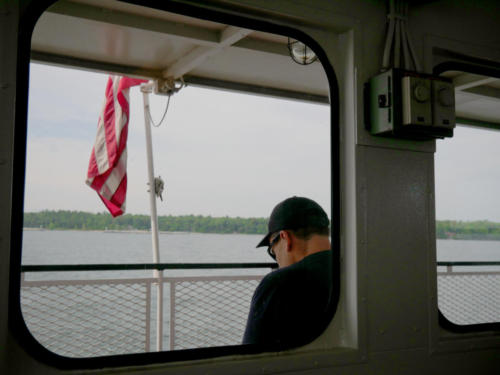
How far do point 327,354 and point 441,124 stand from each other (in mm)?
943

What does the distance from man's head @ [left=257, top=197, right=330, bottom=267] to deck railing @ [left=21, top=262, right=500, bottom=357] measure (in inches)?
39.1

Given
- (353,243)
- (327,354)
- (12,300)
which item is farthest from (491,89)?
(12,300)

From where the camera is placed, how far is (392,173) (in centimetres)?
195

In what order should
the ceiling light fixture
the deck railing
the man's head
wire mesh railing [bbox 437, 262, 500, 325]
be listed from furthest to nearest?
wire mesh railing [bbox 437, 262, 500, 325]
the deck railing
the ceiling light fixture
the man's head

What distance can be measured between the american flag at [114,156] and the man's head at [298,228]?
2.41 m

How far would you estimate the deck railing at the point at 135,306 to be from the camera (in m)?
3.27

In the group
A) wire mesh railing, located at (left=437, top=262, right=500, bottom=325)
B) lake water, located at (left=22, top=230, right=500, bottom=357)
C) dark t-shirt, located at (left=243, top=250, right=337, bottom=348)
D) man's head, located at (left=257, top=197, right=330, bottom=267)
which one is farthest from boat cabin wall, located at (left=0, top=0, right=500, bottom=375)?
wire mesh railing, located at (left=437, top=262, right=500, bottom=325)

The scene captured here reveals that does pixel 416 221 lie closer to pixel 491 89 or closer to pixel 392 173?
pixel 392 173

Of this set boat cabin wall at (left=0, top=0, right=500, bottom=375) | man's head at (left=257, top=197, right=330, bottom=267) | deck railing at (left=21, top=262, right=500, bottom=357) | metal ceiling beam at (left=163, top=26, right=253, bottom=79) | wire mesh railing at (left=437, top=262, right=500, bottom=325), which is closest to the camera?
boat cabin wall at (left=0, top=0, right=500, bottom=375)

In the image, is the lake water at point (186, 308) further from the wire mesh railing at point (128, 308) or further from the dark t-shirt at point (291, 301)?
the dark t-shirt at point (291, 301)

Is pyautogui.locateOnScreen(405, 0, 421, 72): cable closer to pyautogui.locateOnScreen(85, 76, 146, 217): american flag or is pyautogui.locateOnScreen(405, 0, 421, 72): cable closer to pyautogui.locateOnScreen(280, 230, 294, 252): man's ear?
pyautogui.locateOnScreen(280, 230, 294, 252): man's ear

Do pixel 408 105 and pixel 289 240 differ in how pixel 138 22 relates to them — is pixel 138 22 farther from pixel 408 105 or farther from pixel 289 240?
pixel 408 105

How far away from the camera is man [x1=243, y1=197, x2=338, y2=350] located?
1.91 meters

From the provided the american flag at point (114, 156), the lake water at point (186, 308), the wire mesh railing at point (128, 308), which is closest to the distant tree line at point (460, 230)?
the lake water at point (186, 308)
